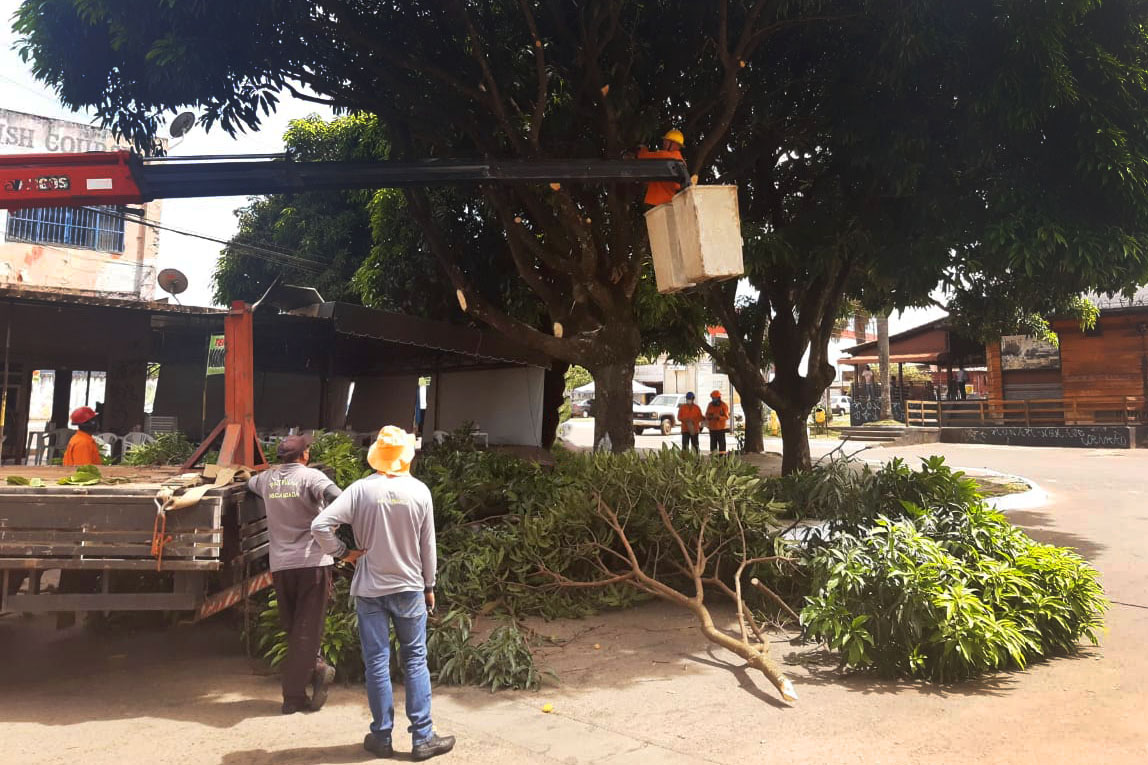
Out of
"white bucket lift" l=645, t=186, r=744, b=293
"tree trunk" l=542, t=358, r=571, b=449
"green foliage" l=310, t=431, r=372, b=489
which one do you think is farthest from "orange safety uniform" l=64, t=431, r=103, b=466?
"tree trunk" l=542, t=358, r=571, b=449

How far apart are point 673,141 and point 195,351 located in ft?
41.0

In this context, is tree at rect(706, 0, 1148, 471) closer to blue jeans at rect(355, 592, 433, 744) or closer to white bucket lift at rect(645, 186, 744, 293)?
white bucket lift at rect(645, 186, 744, 293)

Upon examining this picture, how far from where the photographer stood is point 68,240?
69.2 feet

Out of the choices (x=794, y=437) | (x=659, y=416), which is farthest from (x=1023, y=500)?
(x=659, y=416)

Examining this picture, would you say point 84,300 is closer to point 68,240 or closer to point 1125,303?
point 68,240

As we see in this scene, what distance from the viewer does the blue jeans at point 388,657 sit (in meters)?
3.74

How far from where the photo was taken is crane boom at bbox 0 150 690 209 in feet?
21.4

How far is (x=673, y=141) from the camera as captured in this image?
7.58m

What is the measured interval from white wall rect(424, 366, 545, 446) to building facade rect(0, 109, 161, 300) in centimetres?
957

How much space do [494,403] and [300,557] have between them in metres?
12.3

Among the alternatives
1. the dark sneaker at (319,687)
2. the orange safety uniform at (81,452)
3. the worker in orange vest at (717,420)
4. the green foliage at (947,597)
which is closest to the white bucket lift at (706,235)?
the green foliage at (947,597)

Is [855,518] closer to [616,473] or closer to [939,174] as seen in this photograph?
[616,473]

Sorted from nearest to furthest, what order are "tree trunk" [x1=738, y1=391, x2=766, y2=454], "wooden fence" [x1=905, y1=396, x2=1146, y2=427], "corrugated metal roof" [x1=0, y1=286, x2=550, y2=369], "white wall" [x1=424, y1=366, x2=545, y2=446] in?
1. "corrugated metal roof" [x1=0, y1=286, x2=550, y2=369]
2. "white wall" [x1=424, y1=366, x2=545, y2=446]
3. "tree trunk" [x1=738, y1=391, x2=766, y2=454]
4. "wooden fence" [x1=905, y1=396, x2=1146, y2=427]

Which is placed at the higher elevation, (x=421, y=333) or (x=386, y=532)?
(x=421, y=333)
